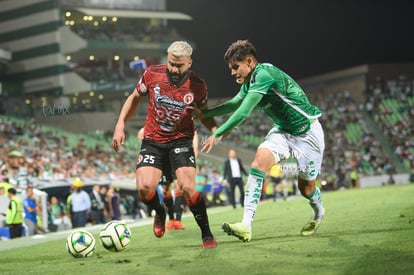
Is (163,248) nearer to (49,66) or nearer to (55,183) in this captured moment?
(55,183)

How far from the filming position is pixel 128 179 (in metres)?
27.1

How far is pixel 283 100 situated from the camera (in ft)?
29.3

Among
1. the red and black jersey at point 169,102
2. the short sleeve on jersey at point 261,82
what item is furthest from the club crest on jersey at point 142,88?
the short sleeve on jersey at point 261,82

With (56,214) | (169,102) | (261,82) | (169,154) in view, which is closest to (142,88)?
(169,102)

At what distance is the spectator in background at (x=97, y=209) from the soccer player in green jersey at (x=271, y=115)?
13.5 m

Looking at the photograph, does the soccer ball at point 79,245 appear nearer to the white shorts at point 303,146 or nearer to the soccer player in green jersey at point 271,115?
the soccer player in green jersey at point 271,115

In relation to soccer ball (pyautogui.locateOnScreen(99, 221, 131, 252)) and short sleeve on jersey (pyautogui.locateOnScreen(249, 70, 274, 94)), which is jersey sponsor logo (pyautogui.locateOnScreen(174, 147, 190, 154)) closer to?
soccer ball (pyautogui.locateOnScreen(99, 221, 131, 252))

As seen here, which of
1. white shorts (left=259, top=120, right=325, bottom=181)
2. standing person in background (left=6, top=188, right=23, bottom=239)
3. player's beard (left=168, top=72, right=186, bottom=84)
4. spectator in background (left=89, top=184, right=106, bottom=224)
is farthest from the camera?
spectator in background (left=89, top=184, right=106, bottom=224)

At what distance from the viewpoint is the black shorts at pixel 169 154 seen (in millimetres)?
9102

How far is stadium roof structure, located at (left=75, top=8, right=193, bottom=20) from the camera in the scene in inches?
1846

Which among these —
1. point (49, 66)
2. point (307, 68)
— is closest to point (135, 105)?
point (49, 66)

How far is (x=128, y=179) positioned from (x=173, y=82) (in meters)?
18.4

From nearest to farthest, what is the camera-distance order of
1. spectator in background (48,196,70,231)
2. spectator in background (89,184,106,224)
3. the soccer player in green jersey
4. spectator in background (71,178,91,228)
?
the soccer player in green jersey < spectator in background (71,178,91,228) < spectator in background (48,196,70,231) < spectator in background (89,184,106,224)

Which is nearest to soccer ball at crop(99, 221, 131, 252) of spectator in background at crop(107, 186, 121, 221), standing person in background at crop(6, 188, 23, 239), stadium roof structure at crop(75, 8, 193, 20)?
standing person in background at crop(6, 188, 23, 239)
